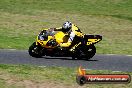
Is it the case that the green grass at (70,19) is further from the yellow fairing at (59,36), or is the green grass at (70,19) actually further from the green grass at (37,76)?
the green grass at (37,76)

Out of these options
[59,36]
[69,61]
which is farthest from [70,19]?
[69,61]

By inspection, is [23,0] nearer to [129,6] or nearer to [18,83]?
[129,6]

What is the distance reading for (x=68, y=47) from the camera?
20.0m

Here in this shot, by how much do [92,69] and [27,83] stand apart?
4039 mm

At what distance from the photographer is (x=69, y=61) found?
19.7 m

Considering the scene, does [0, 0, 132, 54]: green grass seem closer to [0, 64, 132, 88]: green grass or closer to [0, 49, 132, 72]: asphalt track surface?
[0, 49, 132, 72]: asphalt track surface

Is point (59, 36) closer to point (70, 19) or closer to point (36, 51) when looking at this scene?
point (36, 51)

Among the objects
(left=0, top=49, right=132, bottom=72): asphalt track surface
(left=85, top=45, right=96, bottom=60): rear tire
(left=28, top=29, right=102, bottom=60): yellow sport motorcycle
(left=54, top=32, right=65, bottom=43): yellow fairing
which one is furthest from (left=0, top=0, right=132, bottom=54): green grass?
(left=54, top=32, right=65, bottom=43): yellow fairing

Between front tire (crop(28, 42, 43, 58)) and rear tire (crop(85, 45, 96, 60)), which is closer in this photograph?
front tire (crop(28, 42, 43, 58))

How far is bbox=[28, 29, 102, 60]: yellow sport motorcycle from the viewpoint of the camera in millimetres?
19781

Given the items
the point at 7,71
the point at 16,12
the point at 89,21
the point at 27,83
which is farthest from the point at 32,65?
the point at 16,12

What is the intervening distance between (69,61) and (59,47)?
34.2 inches

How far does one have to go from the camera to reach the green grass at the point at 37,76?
15109 millimetres

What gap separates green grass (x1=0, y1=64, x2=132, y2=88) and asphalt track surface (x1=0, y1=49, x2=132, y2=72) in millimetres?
962
